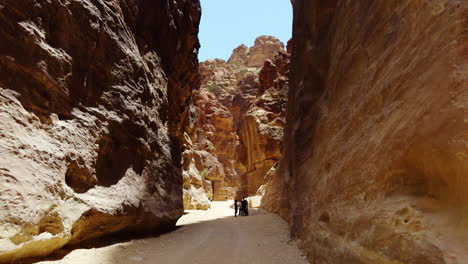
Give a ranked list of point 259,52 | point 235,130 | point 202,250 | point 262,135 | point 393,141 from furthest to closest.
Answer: point 259,52, point 235,130, point 262,135, point 202,250, point 393,141

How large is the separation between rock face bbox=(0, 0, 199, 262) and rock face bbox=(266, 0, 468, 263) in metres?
4.83

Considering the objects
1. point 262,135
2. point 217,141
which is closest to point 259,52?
point 217,141

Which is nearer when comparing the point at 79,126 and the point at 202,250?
the point at 79,126

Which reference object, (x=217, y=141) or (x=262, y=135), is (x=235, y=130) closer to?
(x=217, y=141)

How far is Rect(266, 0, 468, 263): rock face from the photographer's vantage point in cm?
252

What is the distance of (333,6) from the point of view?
7.23 meters

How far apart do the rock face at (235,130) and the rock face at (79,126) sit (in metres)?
7.80

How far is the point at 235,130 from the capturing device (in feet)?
163

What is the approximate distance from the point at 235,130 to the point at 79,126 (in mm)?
44008

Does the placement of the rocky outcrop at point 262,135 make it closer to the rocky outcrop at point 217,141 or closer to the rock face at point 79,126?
the rocky outcrop at point 217,141

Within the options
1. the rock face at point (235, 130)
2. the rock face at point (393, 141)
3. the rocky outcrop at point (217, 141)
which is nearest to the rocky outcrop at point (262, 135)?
the rock face at point (235, 130)

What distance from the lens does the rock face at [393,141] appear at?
252cm

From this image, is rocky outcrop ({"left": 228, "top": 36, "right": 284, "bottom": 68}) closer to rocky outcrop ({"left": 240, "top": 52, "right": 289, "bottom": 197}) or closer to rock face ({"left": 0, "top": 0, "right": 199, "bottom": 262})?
rocky outcrop ({"left": 240, "top": 52, "right": 289, "bottom": 197})

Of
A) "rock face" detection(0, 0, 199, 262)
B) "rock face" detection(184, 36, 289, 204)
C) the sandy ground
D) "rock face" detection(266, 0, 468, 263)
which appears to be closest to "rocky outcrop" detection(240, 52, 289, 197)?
"rock face" detection(184, 36, 289, 204)
